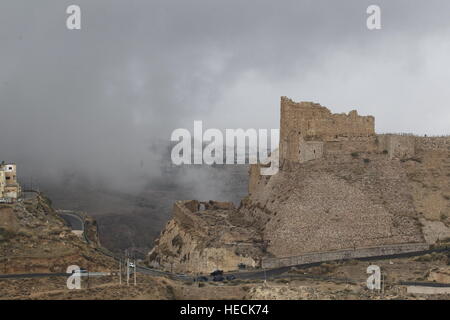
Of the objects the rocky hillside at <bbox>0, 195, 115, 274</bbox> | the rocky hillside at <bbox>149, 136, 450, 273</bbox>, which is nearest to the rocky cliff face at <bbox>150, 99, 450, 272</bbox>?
the rocky hillside at <bbox>149, 136, 450, 273</bbox>

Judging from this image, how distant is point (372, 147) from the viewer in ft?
196

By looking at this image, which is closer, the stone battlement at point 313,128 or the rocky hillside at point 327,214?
the rocky hillside at point 327,214

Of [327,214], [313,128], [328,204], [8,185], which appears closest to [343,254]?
[327,214]

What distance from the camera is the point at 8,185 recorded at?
50188 millimetres

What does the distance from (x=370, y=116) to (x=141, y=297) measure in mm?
30324

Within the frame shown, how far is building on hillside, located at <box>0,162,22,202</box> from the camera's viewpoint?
47694 millimetres

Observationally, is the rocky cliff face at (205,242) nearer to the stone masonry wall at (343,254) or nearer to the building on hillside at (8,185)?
the stone masonry wall at (343,254)

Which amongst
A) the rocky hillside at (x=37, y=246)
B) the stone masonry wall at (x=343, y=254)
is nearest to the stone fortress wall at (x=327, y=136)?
the stone masonry wall at (x=343, y=254)

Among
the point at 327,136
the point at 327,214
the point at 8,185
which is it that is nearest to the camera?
the point at 8,185

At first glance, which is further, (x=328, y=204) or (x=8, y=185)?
(x=328, y=204)

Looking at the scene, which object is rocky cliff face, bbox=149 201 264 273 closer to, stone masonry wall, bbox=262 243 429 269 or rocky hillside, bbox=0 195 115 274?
stone masonry wall, bbox=262 243 429 269

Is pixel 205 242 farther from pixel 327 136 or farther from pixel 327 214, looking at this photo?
pixel 327 136

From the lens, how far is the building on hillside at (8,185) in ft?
Answer: 156
